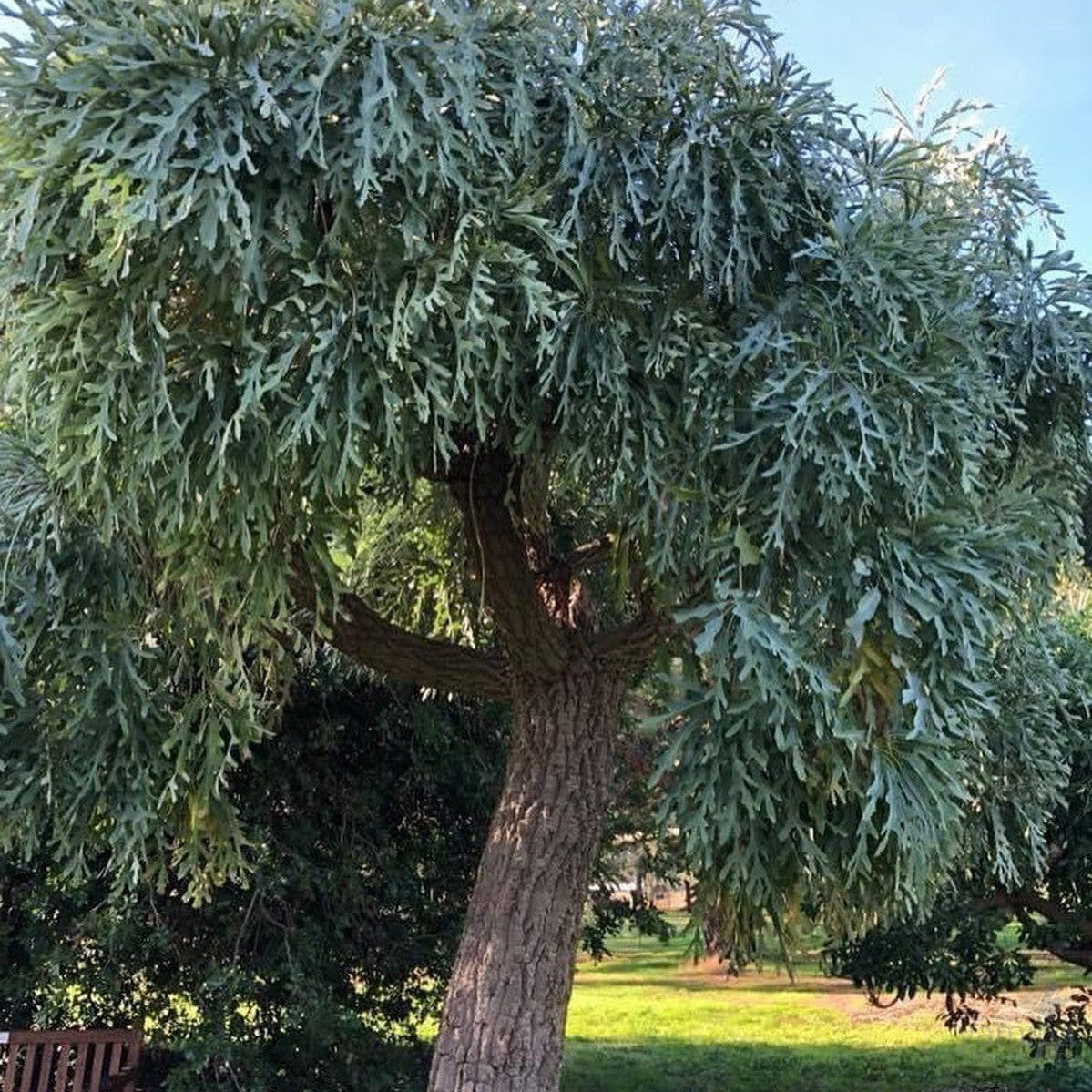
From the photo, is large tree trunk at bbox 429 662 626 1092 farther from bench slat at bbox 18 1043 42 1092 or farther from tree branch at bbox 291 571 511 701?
bench slat at bbox 18 1043 42 1092

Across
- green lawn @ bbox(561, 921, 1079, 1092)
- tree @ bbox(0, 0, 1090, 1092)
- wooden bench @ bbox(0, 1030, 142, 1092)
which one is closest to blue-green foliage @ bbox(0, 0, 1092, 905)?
tree @ bbox(0, 0, 1090, 1092)

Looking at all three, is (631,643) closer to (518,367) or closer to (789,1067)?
(518,367)

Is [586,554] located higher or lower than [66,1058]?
higher

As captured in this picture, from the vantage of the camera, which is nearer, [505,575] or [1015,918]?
[505,575]

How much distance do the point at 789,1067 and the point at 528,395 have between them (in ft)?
26.5

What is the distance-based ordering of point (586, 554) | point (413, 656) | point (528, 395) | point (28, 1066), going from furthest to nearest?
point (28, 1066) < point (586, 554) < point (413, 656) < point (528, 395)

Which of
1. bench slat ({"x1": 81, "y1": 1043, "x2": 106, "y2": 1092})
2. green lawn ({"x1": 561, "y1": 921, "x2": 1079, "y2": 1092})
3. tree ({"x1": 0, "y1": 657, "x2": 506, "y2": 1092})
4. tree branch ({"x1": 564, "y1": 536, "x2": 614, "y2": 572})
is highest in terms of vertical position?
tree branch ({"x1": 564, "y1": 536, "x2": 614, "y2": 572})

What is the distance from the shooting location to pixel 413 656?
4508mm

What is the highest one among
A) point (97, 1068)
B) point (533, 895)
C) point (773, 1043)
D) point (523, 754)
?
point (523, 754)

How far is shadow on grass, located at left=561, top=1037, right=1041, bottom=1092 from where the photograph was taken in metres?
8.55

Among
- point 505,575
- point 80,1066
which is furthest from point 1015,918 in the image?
point 80,1066

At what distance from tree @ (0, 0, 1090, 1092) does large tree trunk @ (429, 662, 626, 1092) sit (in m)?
0.02

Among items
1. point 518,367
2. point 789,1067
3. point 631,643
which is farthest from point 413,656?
point 789,1067

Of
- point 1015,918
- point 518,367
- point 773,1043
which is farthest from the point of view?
point 773,1043
